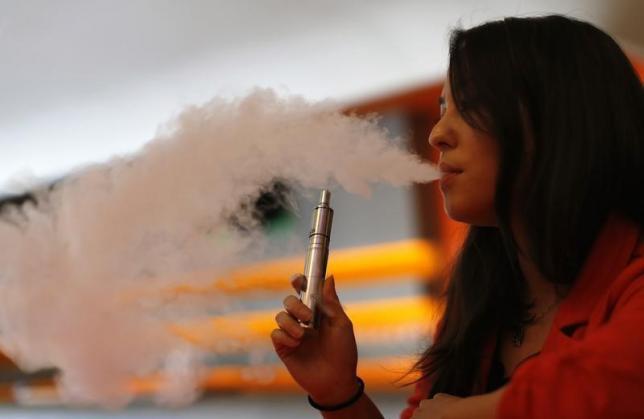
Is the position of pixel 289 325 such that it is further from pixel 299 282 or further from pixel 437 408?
pixel 437 408

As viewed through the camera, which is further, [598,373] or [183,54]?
[183,54]

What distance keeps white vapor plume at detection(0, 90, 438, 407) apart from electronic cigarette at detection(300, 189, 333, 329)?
79 millimetres

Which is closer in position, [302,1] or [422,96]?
[302,1]

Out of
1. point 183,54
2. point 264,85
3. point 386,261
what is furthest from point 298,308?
point 386,261

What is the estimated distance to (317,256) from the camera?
59 centimetres

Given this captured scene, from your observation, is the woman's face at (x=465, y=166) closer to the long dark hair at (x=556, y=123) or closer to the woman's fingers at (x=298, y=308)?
the long dark hair at (x=556, y=123)

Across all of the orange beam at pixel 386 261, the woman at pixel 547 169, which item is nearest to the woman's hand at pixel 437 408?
the woman at pixel 547 169

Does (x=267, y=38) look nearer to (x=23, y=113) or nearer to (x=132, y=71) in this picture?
(x=132, y=71)

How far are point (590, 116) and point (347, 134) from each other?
22cm

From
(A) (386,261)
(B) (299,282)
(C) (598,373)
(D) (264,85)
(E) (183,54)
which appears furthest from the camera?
(A) (386,261)

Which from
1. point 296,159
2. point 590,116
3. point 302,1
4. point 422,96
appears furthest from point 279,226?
point 422,96

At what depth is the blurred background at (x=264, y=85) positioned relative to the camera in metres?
1.37

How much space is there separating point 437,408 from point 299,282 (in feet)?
0.56

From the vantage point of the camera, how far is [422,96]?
2701mm
